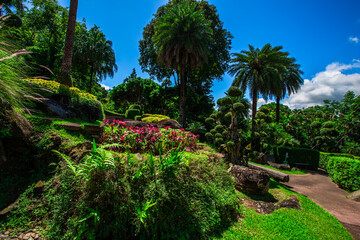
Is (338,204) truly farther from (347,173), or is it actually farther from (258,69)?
(258,69)

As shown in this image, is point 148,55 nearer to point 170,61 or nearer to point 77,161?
point 170,61

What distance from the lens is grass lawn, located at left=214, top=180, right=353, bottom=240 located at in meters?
3.76

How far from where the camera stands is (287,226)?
4.42m

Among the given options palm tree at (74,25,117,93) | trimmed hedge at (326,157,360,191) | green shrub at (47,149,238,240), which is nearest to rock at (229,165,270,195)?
green shrub at (47,149,238,240)

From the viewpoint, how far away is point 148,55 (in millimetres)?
24641

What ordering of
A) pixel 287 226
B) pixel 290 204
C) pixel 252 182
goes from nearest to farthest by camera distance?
pixel 287 226, pixel 290 204, pixel 252 182

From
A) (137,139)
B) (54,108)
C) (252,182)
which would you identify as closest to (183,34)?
(54,108)

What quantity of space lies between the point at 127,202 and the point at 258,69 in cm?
2139

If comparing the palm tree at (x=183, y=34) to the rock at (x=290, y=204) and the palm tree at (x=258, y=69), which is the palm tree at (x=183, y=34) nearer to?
the palm tree at (x=258, y=69)

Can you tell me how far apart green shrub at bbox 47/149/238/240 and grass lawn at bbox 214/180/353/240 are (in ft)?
2.39

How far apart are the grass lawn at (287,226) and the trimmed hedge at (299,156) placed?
1509 centimetres

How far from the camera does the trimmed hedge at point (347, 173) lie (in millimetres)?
9344

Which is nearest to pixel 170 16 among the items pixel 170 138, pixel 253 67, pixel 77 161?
pixel 253 67

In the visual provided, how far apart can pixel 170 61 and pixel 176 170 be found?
16.5 metres
